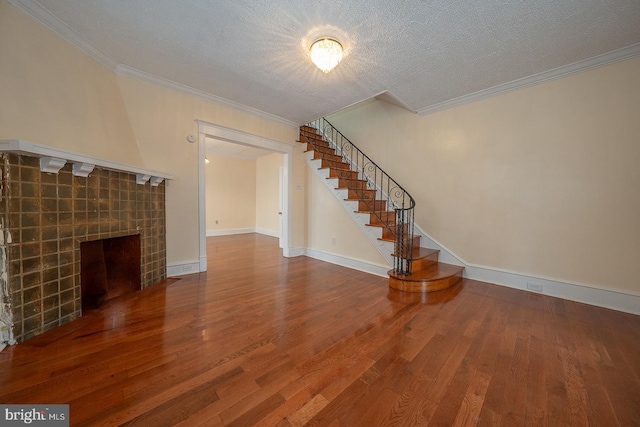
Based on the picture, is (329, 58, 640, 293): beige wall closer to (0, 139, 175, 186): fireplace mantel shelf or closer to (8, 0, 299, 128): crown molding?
(8, 0, 299, 128): crown molding

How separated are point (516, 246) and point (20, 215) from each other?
5363mm

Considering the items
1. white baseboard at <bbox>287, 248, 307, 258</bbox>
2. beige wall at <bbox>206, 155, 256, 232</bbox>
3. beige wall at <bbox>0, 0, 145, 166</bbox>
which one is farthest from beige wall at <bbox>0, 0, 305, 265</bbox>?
beige wall at <bbox>206, 155, 256, 232</bbox>

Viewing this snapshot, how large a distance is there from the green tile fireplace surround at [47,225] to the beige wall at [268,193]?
5.13 m

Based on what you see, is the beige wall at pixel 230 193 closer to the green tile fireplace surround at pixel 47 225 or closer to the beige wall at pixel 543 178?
the green tile fireplace surround at pixel 47 225

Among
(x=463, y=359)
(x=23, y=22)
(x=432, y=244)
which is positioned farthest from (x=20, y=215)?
(x=432, y=244)

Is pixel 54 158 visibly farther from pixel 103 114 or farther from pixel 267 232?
pixel 267 232

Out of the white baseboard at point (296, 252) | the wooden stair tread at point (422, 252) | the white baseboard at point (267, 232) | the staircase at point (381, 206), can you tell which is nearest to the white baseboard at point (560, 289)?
the staircase at point (381, 206)

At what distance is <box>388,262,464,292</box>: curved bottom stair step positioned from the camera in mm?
3041

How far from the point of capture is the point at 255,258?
15.6 ft

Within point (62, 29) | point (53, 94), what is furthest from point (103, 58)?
point (53, 94)

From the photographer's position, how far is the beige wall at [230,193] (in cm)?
757

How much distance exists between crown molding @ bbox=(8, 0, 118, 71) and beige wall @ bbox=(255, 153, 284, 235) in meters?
4.91

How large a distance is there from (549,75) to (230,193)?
26.3 feet

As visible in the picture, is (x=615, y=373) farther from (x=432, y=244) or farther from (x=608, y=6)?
(x=608, y=6)
